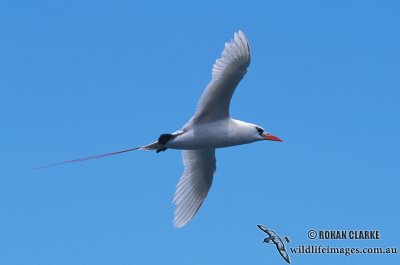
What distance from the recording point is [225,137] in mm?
19391

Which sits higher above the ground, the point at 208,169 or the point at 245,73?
the point at 245,73

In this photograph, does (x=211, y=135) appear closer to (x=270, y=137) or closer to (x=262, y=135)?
(x=262, y=135)

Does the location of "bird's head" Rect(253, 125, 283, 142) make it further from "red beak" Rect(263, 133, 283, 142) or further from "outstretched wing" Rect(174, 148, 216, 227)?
"outstretched wing" Rect(174, 148, 216, 227)

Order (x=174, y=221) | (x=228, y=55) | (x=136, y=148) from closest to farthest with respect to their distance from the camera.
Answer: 1. (x=228, y=55)
2. (x=136, y=148)
3. (x=174, y=221)

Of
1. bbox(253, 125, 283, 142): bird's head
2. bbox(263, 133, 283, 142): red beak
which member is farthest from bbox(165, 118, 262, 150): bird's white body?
bbox(263, 133, 283, 142): red beak

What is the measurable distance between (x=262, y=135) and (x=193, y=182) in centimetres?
238

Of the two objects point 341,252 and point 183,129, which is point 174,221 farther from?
point 341,252

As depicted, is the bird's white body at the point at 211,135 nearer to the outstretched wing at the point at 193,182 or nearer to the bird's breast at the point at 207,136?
the bird's breast at the point at 207,136

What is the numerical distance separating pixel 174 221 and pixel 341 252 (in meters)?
4.60

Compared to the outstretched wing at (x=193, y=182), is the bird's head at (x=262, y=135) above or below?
above

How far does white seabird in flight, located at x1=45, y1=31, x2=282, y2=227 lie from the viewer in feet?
60.0

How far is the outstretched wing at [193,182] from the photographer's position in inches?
830

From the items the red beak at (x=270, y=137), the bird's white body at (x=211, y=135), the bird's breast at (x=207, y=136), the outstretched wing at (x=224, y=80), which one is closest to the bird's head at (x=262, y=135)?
the red beak at (x=270, y=137)

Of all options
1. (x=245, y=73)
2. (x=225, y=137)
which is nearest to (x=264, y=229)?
(x=225, y=137)
